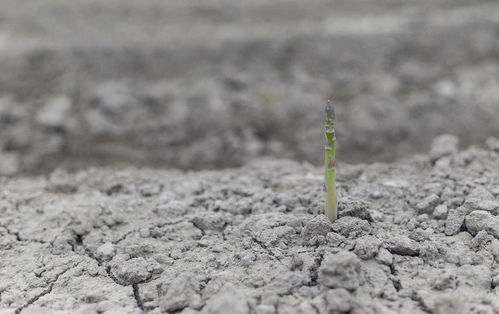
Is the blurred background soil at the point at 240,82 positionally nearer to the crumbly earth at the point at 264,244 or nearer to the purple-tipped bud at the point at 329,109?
the crumbly earth at the point at 264,244

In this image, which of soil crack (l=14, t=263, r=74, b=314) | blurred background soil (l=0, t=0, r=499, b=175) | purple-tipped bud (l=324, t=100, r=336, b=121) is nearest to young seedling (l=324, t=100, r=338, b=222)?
purple-tipped bud (l=324, t=100, r=336, b=121)

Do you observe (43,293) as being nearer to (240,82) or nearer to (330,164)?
(330,164)

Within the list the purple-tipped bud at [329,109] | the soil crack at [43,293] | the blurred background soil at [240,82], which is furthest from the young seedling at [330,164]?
the blurred background soil at [240,82]

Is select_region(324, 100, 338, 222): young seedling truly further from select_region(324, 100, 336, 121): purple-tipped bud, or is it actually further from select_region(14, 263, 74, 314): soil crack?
select_region(14, 263, 74, 314): soil crack

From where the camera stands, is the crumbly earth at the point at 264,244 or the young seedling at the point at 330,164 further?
the young seedling at the point at 330,164

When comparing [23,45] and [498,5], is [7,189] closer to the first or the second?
[23,45]

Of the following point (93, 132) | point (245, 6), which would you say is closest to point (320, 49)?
point (245, 6)
